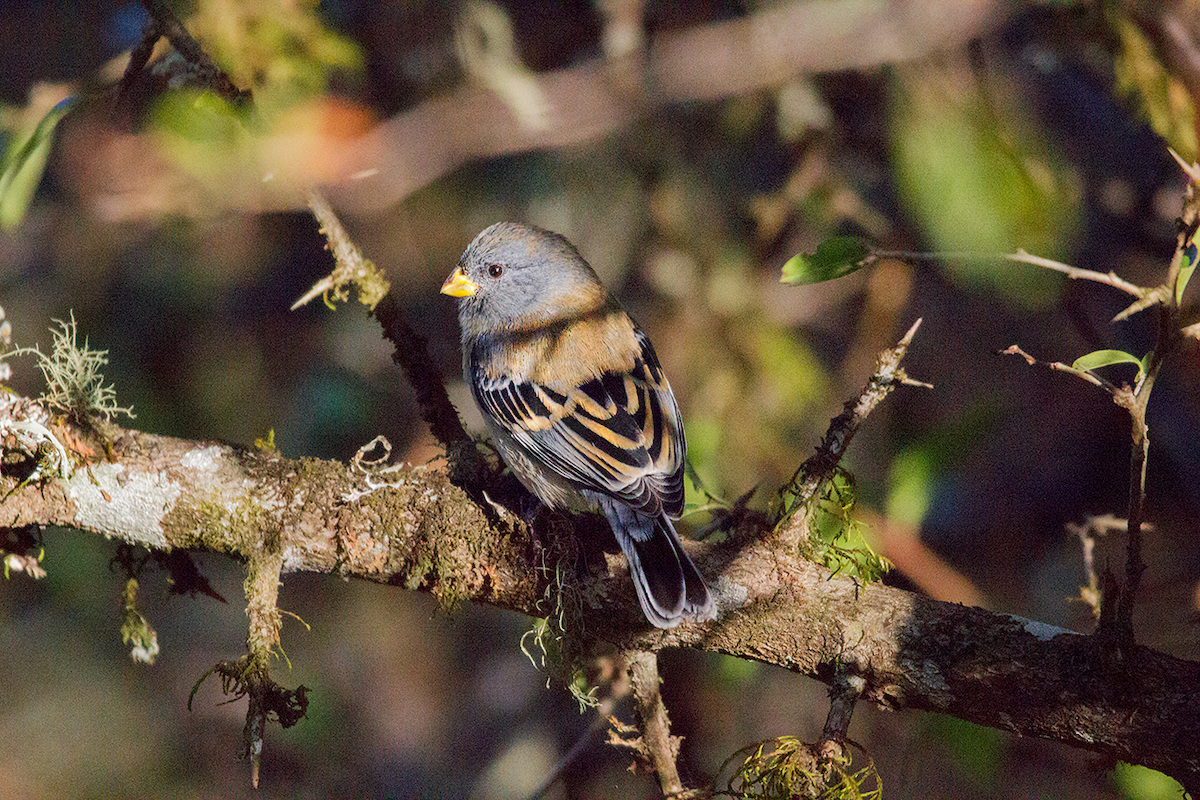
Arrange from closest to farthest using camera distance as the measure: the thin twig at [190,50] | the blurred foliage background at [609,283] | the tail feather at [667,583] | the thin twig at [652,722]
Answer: the tail feather at [667,583], the thin twig at [652,722], the thin twig at [190,50], the blurred foliage background at [609,283]

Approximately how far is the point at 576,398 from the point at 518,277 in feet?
2.72

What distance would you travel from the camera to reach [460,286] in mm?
3859

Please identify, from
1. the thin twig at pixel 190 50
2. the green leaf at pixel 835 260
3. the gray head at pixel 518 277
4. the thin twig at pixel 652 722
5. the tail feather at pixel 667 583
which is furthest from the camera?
the gray head at pixel 518 277

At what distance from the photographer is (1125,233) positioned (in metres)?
4.88

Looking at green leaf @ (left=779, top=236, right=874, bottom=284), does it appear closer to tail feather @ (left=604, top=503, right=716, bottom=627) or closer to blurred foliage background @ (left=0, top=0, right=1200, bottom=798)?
tail feather @ (left=604, top=503, right=716, bottom=627)

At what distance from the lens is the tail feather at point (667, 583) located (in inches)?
→ 90.3

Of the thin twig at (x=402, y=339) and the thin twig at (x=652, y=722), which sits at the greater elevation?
the thin twig at (x=402, y=339)

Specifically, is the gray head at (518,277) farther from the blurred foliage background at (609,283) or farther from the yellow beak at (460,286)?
the blurred foliage background at (609,283)

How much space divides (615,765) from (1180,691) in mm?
3027

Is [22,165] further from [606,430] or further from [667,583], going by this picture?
[667,583]

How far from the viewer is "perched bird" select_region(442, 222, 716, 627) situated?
102 inches

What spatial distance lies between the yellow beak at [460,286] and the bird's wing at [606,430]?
551mm

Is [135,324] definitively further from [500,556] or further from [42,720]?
[500,556]

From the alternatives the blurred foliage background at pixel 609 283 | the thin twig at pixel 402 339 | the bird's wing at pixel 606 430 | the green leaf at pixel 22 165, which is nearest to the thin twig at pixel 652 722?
the blurred foliage background at pixel 609 283
